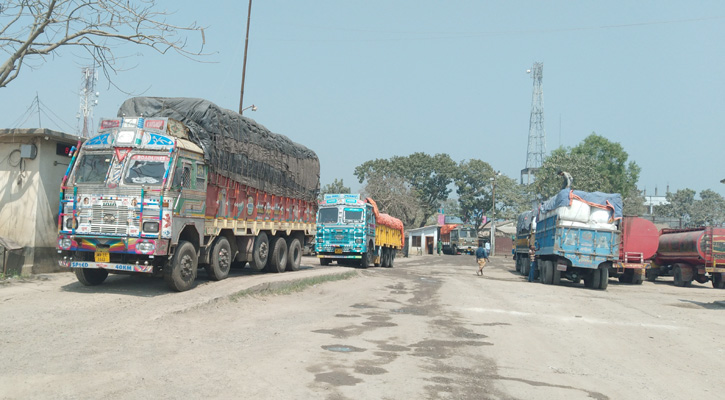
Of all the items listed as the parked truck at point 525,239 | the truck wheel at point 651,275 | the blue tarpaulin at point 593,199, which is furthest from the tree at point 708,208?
the blue tarpaulin at point 593,199

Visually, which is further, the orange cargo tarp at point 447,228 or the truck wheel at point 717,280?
the orange cargo tarp at point 447,228

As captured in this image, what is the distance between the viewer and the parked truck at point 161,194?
37.4 ft

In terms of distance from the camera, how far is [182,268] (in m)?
12.1

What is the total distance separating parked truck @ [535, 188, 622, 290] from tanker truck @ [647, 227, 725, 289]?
18.8 ft

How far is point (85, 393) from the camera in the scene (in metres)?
5.74

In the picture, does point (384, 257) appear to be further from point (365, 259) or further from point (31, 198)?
point (31, 198)

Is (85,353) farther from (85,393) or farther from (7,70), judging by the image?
(7,70)

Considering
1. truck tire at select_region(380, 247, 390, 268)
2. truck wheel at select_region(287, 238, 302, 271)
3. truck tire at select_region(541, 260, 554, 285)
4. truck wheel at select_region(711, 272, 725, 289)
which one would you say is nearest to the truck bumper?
truck wheel at select_region(287, 238, 302, 271)

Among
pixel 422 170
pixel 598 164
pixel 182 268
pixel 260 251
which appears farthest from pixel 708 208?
pixel 182 268

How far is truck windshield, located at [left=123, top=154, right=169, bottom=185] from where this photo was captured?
11.6m

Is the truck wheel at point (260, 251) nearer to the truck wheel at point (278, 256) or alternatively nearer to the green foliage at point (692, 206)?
the truck wheel at point (278, 256)

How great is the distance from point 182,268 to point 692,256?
22739mm

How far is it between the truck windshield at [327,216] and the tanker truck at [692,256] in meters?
15.8

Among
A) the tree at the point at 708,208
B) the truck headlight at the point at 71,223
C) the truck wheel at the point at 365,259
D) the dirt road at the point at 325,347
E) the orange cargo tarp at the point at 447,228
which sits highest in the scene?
the tree at the point at 708,208
